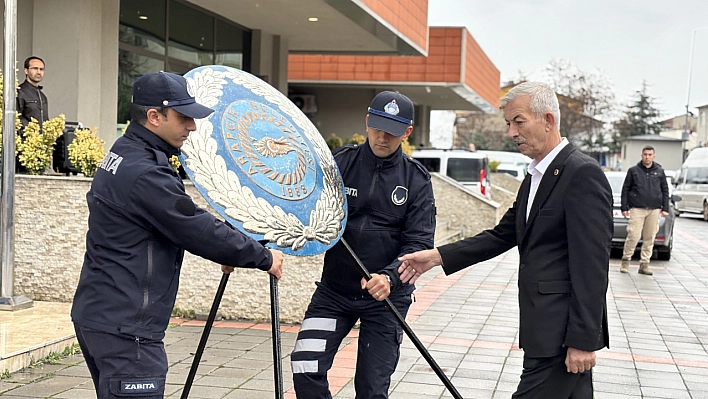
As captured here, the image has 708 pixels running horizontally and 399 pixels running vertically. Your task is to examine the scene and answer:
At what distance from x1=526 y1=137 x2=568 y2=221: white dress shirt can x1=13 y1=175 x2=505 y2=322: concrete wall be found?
13.9 ft

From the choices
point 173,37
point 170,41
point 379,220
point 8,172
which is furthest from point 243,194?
point 173,37

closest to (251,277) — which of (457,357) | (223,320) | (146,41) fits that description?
(223,320)

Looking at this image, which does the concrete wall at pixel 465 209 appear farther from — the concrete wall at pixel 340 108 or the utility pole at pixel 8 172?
the utility pole at pixel 8 172

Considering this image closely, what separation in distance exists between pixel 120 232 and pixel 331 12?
11.8m

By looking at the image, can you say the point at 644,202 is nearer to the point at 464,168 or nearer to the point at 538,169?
the point at 464,168

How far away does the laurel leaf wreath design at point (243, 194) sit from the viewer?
3.28 m

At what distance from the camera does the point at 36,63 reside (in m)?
9.29

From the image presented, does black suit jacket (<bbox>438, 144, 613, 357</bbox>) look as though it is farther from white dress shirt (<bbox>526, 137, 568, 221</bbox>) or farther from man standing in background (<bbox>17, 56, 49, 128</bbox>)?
man standing in background (<bbox>17, 56, 49, 128</bbox>)

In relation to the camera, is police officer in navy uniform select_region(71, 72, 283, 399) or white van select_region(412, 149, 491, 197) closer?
police officer in navy uniform select_region(71, 72, 283, 399)

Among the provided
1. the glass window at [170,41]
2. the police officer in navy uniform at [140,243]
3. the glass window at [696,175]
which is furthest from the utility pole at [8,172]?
the glass window at [696,175]

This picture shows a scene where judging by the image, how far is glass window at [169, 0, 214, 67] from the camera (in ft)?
48.1

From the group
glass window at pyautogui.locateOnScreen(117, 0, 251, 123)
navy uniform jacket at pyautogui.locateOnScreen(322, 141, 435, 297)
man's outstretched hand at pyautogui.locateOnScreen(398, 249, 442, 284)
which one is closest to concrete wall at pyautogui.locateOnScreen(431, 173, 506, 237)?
glass window at pyautogui.locateOnScreen(117, 0, 251, 123)

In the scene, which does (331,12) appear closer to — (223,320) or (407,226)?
(223,320)

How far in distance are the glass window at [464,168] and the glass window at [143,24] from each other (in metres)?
8.80
